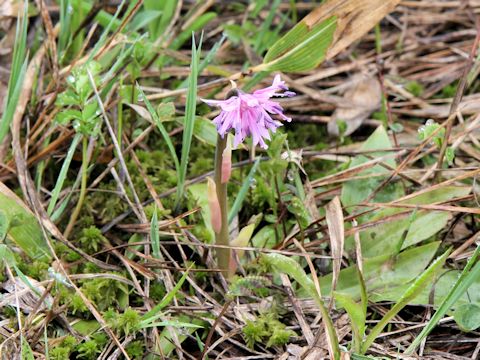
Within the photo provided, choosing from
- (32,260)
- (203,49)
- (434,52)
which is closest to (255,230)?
(32,260)

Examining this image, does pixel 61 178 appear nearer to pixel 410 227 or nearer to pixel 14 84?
pixel 14 84

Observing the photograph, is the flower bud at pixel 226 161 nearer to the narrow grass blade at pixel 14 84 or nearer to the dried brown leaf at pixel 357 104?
the narrow grass blade at pixel 14 84

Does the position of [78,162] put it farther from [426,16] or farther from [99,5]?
[426,16]

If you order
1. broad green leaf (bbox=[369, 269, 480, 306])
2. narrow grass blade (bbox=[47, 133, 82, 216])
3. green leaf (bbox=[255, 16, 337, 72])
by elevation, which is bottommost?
broad green leaf (bbox=[369, 269, 480, 306])

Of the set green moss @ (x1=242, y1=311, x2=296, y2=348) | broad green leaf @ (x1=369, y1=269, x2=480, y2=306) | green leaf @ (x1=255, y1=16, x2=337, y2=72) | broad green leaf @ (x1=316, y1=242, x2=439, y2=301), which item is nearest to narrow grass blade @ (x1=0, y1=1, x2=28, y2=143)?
green leaf @ (x1=255, y1=16, x2=337, y2=72)

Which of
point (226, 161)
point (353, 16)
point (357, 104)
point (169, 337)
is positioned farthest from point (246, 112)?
point (357, 104)

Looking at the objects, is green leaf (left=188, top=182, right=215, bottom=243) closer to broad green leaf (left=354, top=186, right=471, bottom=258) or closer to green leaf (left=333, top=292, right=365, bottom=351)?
broad green leaf (left=354, top=186, right=471, bottom=258)

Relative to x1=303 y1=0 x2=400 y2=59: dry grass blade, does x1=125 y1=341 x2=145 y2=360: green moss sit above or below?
below
